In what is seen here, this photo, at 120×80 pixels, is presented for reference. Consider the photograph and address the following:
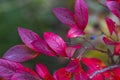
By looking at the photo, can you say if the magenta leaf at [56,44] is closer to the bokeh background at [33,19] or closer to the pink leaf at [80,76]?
the pink leaf at [80,76]

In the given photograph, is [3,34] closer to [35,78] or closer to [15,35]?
Result: [15,35]

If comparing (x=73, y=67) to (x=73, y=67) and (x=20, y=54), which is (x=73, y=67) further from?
(x=20, y=54)

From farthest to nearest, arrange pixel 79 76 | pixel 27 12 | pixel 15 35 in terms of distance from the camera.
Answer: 1. pixel 27 12
2. pixel 15 35
3. pixel 79 76

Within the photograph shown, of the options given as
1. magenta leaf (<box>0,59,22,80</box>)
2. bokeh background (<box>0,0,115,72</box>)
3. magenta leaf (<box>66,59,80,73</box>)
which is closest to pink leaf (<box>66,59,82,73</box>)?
magenta leaf (<box>66,59,80,73</box>)

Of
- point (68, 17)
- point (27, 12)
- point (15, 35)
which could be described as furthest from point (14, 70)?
point (27, 12)

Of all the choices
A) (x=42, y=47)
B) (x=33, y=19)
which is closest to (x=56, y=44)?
(x=42, y=47)

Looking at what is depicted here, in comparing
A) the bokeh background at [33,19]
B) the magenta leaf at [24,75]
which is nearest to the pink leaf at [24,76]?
the magenta leaf at [24,75]
